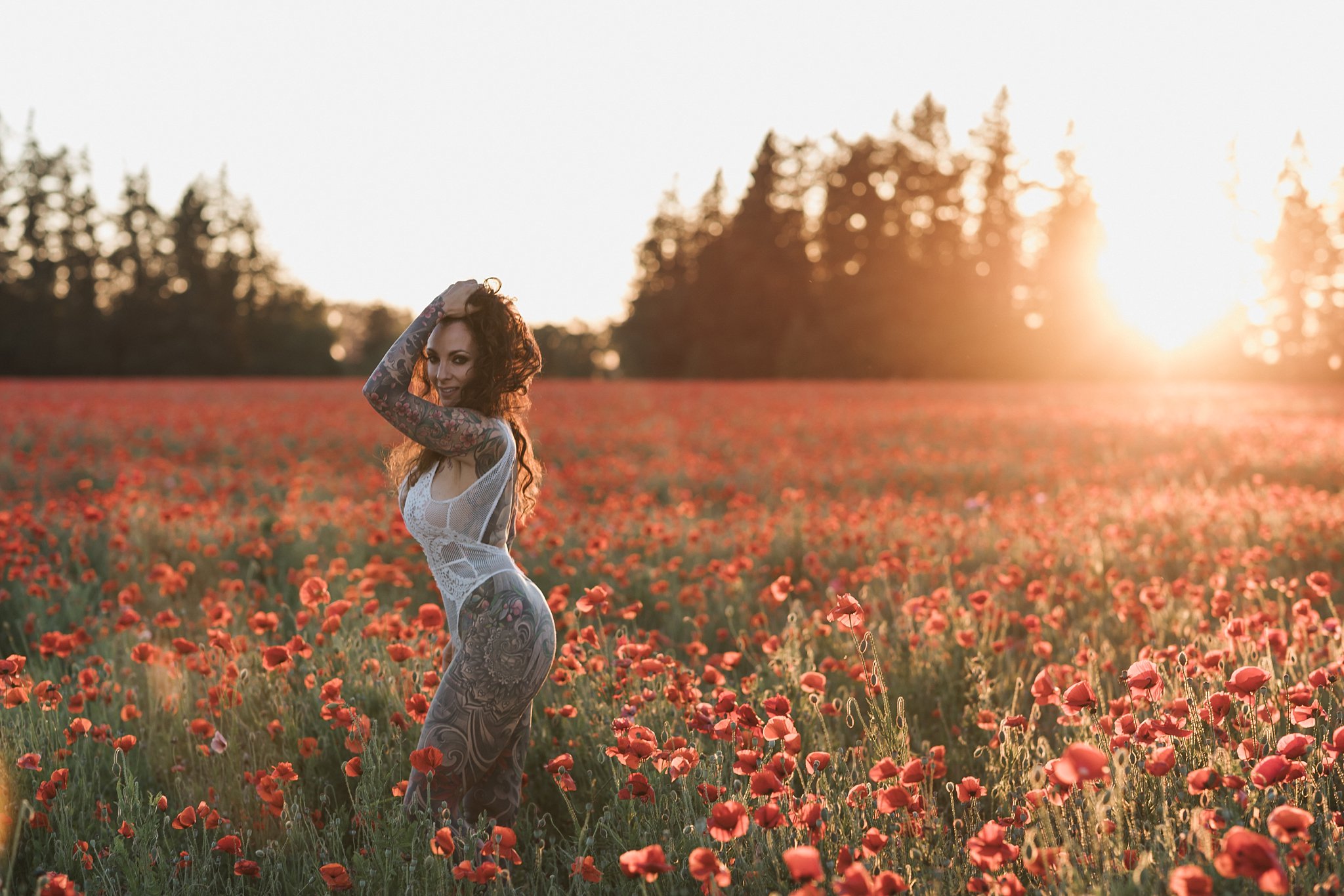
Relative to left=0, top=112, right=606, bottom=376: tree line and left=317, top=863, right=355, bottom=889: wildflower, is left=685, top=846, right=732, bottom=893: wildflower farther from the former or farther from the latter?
left=0, top=112, right=606, bottom=376: tree line

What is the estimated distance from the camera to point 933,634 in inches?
152

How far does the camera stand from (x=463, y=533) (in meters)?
2.56

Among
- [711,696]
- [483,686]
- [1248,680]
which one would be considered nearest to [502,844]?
[483,686]

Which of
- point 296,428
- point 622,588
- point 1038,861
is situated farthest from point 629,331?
point 1038,861

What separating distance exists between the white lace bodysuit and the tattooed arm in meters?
0.09

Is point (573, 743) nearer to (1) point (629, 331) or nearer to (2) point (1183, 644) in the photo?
(2) point (1183, 644)

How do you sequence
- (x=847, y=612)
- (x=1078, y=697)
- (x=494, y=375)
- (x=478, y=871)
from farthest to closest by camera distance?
(x=494, y=375) < (x=847, y=612) < (x=1078, y=697) < (x=478, y=871)

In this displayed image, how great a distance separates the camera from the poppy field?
2.05m

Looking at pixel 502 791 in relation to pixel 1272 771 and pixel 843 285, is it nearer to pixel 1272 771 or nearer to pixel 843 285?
pixel 1272 771

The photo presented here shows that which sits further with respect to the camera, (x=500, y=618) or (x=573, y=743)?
(x=573, y=743)

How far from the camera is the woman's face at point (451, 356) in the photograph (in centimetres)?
262

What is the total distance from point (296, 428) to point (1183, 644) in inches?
468

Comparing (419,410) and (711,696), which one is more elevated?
(419,410)

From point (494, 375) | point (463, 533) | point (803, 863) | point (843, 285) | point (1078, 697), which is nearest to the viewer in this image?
point (803, 863)
